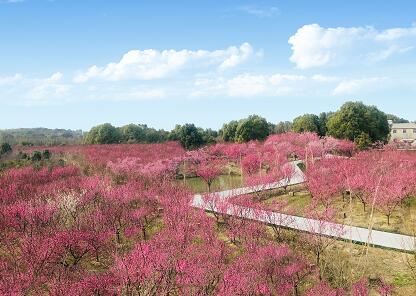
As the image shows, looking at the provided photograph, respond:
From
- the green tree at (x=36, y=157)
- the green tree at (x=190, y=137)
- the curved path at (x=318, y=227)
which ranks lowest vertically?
the curved path at (x=318, y=227)

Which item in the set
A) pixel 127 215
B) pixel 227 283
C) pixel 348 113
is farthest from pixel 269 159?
pixel 227 283

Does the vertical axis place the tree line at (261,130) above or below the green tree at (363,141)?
above

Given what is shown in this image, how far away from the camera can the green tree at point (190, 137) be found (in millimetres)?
56469

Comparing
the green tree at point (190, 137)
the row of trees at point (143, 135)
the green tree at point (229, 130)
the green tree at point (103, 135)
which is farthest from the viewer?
the green tree at point (103, 135)

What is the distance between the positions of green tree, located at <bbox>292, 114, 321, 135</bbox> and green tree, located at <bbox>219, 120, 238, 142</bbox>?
29.5 feet

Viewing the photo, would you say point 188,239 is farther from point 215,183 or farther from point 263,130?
point 263,130

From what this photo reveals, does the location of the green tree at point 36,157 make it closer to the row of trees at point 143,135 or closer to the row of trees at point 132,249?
the row of trees at point 132,249

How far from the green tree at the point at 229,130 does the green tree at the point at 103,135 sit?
1660cm

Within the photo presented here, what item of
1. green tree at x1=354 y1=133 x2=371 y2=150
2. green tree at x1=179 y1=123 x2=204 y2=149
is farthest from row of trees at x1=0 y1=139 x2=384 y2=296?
green tree at x1=179 y1=123 x2=204 y2=149

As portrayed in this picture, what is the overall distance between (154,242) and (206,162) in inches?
1070

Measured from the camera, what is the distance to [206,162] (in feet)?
147

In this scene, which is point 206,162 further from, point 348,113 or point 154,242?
point 154,242

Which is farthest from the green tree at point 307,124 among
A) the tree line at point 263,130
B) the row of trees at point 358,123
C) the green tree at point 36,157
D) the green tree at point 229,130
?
the green tree at point 36,157

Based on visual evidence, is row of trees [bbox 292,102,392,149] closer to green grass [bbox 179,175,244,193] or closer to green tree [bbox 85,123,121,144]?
green grass [bbox 179,175,244,193]
